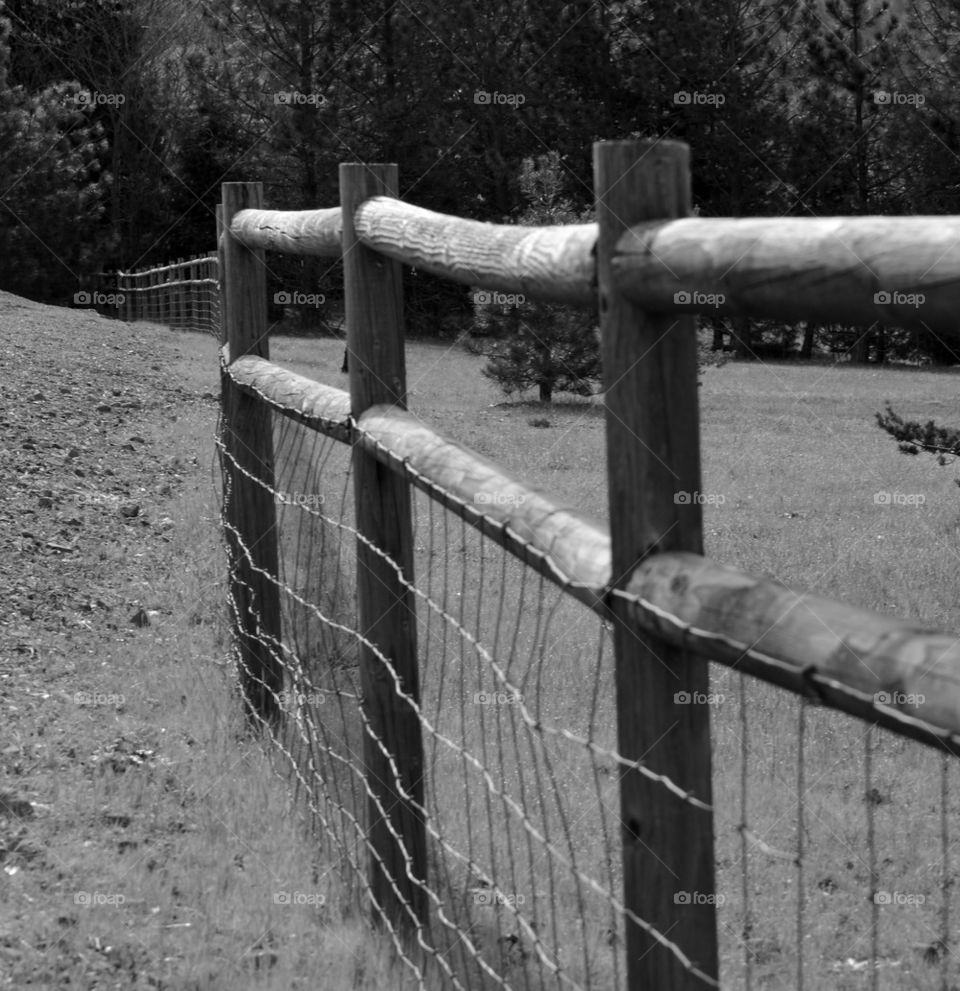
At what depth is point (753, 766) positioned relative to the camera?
509cm

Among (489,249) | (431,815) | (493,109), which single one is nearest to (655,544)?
(489,249)

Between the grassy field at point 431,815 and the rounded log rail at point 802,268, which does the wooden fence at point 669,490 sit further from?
the grassy field at point 431,815

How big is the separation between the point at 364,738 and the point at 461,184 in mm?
32867

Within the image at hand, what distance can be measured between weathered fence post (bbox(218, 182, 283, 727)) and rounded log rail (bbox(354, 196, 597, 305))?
1.87m

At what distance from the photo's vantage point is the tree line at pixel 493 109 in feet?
104

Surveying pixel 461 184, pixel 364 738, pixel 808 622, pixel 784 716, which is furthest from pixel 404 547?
pixel 461 184

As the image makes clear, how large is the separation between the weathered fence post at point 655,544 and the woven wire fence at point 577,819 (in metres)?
0.03

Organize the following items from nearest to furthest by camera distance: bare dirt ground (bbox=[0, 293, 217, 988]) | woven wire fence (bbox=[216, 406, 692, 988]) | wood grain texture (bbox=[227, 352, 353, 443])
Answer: woven wire fence (bbox=[216, 406, 692, 988]), bare dirt ground (bbox=[0, 293, 217, 988]), wood grain texture (bbox=[227, 352, 353, 443])

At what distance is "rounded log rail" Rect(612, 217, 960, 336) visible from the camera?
1.45 m

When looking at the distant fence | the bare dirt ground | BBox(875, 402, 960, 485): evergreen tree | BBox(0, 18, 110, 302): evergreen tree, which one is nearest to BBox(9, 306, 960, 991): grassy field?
the bare dirt ground

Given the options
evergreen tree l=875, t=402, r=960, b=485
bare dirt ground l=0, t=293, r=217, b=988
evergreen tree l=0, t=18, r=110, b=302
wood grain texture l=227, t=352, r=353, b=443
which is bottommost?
bare dirt ground l=0, t=293, r=217, b=988

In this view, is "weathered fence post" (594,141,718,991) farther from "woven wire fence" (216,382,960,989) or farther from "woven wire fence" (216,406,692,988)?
"woven wire fence" (216,406,692,988)

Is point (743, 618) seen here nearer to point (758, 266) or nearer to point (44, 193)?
point (758, 266)

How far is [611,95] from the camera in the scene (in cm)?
3422
